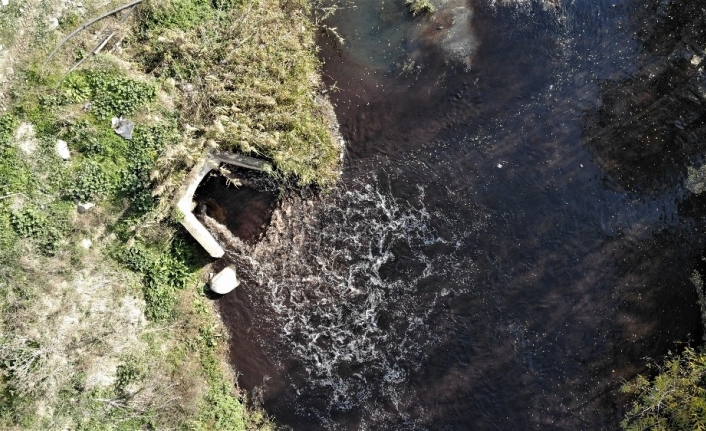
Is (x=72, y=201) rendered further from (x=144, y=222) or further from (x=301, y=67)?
(x=301, y=67)

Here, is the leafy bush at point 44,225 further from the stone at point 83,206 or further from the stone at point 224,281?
the stone at point 224,281

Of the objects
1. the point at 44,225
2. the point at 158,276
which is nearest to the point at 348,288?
the point at 158,276

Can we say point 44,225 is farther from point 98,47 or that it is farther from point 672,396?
point 672,396


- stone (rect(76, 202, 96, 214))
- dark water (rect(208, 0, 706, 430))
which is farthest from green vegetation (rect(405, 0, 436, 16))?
stone (rect(76, 202, 96, 214))

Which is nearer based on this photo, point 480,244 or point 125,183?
point 125,183

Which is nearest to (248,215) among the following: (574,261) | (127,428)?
(127,428)

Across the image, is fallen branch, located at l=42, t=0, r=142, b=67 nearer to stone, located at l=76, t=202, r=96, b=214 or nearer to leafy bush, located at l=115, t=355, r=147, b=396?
stone, located at l=76, t=202, r=96, b=214
